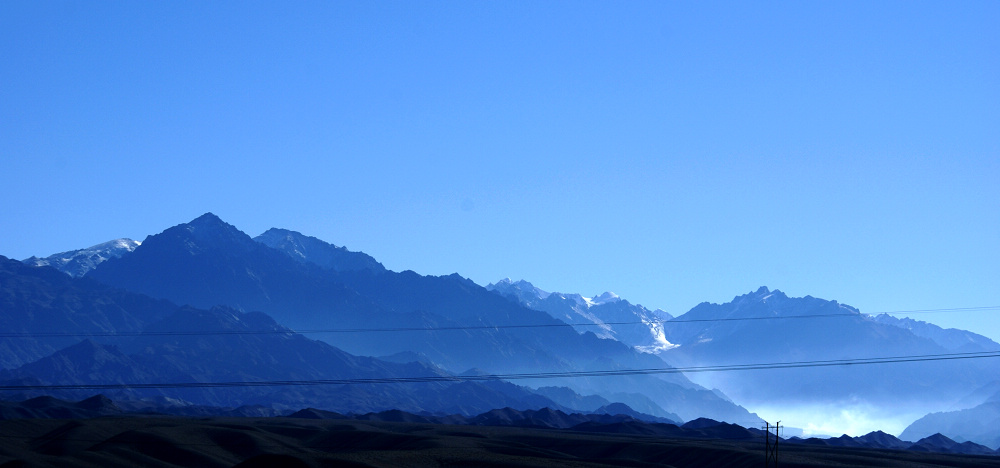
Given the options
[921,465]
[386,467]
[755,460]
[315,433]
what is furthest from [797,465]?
[315,433]

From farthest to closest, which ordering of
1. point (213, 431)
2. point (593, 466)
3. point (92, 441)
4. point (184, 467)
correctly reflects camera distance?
point (213, 431) < point (92, 441) < point (184, 467) < point (593, 466)

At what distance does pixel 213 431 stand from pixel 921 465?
296 feet

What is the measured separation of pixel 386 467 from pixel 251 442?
44.3m

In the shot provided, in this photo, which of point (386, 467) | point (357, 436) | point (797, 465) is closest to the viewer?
point (386, 467)

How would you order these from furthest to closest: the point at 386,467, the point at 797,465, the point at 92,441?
the point at 92,441
the point at 797,465
the point at 386,467

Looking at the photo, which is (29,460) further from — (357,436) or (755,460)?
(755,460)

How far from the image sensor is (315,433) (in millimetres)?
169500

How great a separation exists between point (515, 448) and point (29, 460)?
56.3 metres

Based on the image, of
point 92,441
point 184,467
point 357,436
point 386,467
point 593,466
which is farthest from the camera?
point 357,436

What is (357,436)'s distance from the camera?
161 m

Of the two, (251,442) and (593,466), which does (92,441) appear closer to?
(251,442)

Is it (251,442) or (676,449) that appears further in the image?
(676,449)

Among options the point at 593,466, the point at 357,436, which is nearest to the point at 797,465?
the point at 593,466

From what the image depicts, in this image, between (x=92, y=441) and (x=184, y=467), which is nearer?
(x=184, y=467)
